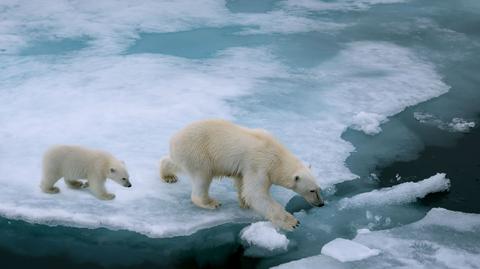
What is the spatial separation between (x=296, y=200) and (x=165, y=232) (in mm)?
1117

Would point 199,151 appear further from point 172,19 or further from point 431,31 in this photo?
point 431,31

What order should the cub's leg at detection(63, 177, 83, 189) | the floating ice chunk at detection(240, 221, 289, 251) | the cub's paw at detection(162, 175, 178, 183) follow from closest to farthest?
the floating ice chunk at detection(240, 221, 289, 251) < the cub's leg at detection(63, 177, 83, 189) < the cub's paw at detection(162, 175, 178, 183)

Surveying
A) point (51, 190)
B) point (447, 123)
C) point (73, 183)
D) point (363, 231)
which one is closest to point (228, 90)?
point (447, 123)

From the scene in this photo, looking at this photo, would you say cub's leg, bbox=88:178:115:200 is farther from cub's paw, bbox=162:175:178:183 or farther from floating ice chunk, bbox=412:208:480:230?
floating ice chunk, bbox=412:208:480:230

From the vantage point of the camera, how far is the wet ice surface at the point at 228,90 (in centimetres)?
414

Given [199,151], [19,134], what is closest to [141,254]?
[199,151]

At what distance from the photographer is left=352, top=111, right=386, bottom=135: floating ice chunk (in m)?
5.68

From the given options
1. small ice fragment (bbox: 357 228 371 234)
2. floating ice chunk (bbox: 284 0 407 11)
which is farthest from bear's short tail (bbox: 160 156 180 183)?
floating ice chunk (bbox: 284 0 407 11)

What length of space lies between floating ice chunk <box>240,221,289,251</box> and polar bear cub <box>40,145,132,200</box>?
39.0 inches

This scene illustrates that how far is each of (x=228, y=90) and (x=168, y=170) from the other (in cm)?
234

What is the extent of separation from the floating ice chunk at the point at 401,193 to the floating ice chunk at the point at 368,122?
3.66 feet

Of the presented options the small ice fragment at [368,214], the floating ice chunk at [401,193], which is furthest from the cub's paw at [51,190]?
the small ice fragment at [368,214]

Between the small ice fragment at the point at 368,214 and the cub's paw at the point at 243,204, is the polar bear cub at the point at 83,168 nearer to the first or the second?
the cub's paw at the point at 243,204

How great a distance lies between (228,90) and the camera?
6629mm
